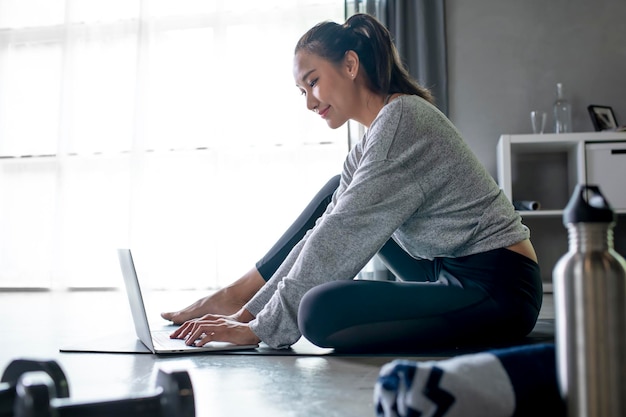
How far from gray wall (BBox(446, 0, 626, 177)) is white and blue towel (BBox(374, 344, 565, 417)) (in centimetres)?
339

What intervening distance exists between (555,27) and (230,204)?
2151 mm

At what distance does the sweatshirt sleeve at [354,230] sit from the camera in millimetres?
1400

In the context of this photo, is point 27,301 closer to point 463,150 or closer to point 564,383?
point 463,150

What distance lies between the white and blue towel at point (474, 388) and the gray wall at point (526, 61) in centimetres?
339

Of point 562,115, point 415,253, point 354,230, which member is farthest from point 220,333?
point 562,115

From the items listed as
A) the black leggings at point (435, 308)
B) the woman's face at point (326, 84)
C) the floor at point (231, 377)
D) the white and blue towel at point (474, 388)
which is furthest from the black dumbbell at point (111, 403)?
the woman's face at point (326, 84)

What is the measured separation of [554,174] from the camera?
3957mm

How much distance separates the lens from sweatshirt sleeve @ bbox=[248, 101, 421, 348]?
140cm

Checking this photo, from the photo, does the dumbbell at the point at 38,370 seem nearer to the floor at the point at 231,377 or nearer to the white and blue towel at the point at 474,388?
the floor at the point at 231,377

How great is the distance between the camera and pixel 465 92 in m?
4.08

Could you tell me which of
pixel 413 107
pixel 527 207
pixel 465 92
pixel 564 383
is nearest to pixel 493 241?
pixel 413 107

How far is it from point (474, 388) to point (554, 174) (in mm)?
3498

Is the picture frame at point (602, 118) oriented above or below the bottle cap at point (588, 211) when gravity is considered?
above

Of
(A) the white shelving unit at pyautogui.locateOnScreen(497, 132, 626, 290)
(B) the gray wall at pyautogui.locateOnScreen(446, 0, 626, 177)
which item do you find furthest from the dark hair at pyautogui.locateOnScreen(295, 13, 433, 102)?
(B) the gray wall at pyautogui.locateOnScreen(446, 0, 626, 177)
